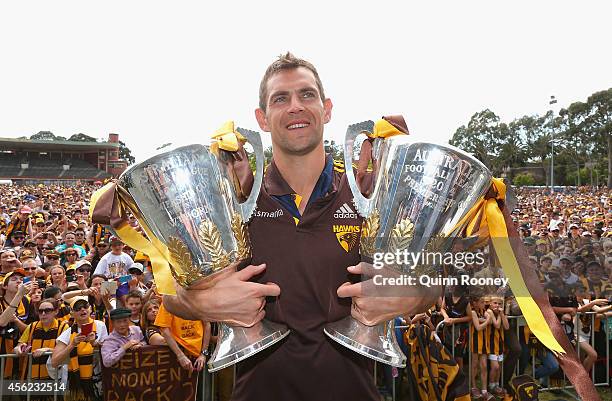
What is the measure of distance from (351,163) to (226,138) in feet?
1.52

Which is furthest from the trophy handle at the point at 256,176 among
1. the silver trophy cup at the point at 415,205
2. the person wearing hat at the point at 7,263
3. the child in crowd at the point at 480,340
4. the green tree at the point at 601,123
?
the green tree at the point at 601,123

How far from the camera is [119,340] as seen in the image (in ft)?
15.0

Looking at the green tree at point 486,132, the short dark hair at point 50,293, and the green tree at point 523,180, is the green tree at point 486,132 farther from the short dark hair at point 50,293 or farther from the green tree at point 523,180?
the short dark hair at point 50,293

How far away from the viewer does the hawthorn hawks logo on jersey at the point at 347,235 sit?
192 centimetres

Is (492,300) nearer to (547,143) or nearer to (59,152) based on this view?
(547,143)

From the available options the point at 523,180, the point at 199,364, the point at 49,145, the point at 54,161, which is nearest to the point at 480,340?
the point at 199,364

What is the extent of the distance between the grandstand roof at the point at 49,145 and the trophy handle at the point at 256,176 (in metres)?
68.4

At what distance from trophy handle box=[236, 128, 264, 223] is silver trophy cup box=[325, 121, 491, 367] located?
40 cm

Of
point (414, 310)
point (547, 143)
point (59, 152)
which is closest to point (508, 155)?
point (547, 143)

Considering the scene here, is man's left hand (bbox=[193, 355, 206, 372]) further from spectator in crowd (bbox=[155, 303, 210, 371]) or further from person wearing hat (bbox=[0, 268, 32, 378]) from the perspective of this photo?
person wearing hat (bbox=[0, 268, 32, 378])

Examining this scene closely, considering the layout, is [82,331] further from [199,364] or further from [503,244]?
[503,244]

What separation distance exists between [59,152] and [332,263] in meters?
72.9

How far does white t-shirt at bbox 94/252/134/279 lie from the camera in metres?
6.80

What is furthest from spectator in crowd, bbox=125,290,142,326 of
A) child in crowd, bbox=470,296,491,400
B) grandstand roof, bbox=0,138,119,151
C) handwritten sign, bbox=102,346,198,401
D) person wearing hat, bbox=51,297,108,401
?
grandstand roof, bbox=0,138,119,151
